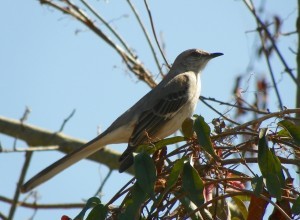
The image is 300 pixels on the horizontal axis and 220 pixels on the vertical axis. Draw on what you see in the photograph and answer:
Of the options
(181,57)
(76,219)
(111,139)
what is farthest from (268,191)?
(181,57)

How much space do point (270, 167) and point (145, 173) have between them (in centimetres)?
39

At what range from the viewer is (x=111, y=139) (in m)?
5.24

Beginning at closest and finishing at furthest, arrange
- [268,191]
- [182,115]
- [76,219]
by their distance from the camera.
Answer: [268,191]
[76,219]
[182,115]

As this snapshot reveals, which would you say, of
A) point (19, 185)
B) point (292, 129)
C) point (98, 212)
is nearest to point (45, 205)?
point (19, 185)

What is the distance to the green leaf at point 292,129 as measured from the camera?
6.84 ft

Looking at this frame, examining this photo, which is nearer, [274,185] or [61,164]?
[274,185]

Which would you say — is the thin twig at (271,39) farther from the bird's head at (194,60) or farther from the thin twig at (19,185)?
the thin twig at (19,185)

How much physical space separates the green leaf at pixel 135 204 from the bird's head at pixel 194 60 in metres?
4.45

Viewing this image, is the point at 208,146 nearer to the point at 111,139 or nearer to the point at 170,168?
the point at 170,168

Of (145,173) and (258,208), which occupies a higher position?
(145,173)

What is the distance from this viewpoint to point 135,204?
2.02m

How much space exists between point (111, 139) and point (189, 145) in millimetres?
3078

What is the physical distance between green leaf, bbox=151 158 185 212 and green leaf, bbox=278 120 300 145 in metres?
0.36

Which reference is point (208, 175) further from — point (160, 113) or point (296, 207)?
point (160, 113)
